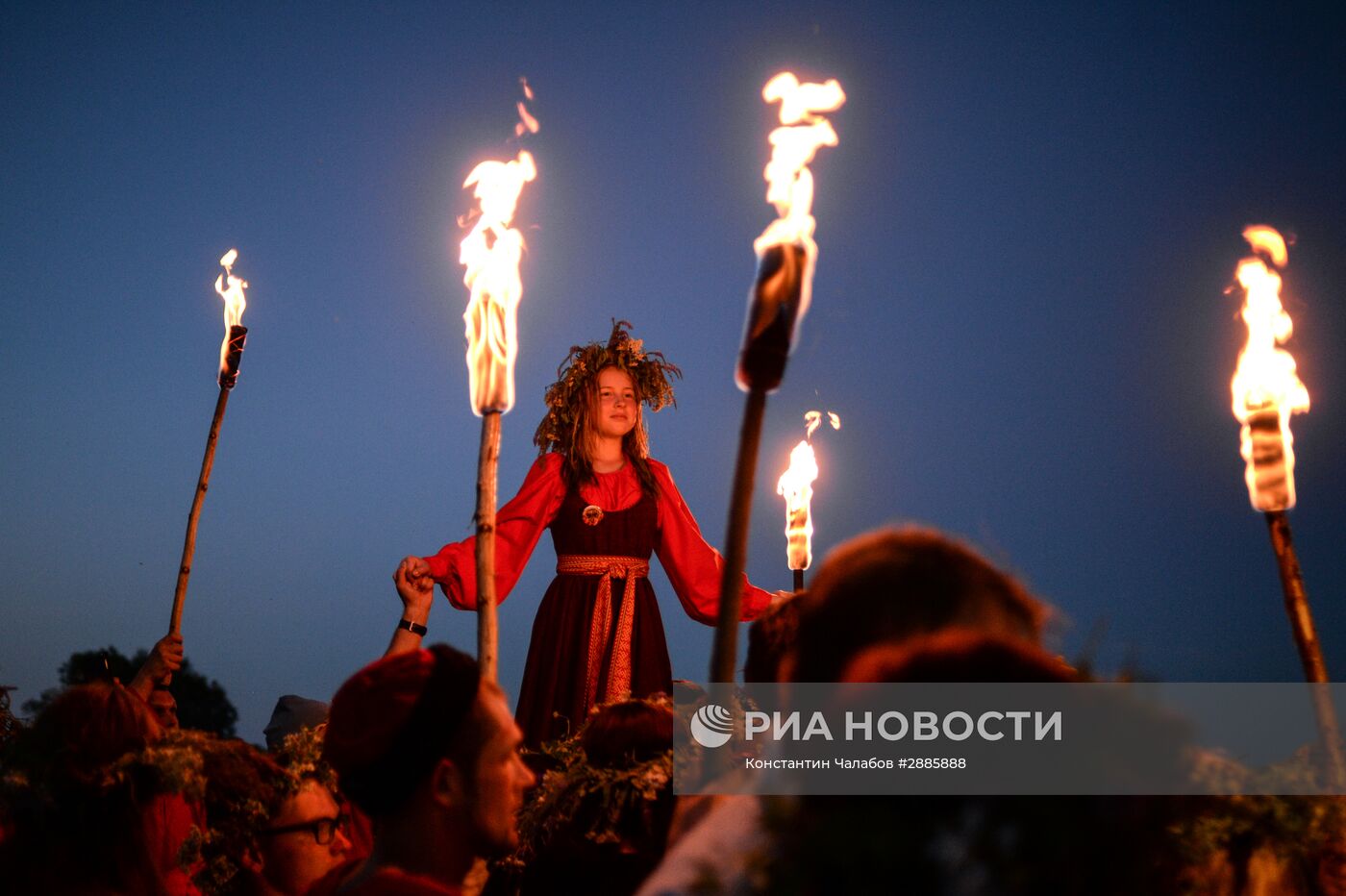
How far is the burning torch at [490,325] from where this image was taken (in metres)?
3.32

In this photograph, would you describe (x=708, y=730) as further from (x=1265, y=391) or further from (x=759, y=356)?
(x=1265, y=391)

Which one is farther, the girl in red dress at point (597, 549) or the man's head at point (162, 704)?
the girl in red dress at point (597, 549)

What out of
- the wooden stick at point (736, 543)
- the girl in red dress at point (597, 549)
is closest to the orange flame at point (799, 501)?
the girl in red dress at point (597, 549)

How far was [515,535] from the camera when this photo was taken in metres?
6.59

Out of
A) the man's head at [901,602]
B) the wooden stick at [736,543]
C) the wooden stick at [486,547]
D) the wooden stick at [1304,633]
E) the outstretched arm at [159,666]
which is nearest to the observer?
the man's head at [901,602]

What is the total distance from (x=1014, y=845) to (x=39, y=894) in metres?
2.92

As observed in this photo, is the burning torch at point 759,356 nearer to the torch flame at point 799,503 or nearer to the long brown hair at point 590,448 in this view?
the torch flame at point 799,503

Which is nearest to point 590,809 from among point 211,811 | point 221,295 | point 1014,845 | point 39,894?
point 211,811

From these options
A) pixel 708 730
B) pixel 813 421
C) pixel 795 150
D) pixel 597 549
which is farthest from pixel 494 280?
pixel 813 421

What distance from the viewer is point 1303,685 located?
10.1 feet

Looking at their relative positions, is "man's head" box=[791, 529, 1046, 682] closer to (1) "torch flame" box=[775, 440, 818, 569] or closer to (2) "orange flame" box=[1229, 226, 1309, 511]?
(2) "orange flame" box=[1229, 226, 1309, 511]

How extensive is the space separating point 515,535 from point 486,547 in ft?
10.8

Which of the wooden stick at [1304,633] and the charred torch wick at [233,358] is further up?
the charred torch wick at [233,358]

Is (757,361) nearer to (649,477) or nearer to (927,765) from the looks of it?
(927,765)
